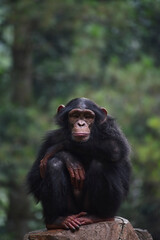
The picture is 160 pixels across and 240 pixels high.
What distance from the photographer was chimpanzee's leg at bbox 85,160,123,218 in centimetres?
693

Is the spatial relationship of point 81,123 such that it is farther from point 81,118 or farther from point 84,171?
point 84,171

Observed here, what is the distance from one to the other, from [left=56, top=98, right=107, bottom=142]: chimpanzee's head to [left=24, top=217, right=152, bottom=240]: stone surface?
1009mm

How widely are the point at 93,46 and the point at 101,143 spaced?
11367 mm

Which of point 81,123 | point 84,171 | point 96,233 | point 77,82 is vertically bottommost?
point 96,233

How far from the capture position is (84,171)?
23.4 ft

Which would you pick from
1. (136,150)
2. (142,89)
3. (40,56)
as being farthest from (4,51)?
(136,150)

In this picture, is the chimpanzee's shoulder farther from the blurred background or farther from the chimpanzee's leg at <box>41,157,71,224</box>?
the blurred background

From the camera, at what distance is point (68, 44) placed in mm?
19297

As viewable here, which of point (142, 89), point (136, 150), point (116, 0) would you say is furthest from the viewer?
point (116, 0)

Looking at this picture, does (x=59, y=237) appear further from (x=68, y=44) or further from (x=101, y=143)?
(x=68, y=44)

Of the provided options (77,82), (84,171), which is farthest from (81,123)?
(77,82)

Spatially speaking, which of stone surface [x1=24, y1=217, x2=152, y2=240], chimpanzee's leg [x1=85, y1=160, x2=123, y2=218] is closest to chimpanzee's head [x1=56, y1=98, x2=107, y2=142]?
chimpanzee's leg [x1=85, y1=160, x2=123, y2=218]

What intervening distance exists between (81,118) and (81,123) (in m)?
0.12

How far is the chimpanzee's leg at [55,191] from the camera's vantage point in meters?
6.95
